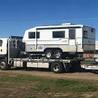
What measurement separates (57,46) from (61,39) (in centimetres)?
69

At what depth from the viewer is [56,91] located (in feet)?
59.2

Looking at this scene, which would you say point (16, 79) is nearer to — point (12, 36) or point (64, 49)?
point (64, 49)

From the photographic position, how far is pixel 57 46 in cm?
2917

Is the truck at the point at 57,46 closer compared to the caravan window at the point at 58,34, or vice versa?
the truck at the point at 57,46

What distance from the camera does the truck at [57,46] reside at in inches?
1120

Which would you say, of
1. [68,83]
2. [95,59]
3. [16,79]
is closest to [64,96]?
[68,83]

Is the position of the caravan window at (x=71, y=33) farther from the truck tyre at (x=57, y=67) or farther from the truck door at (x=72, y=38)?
the truck tyre at (x=57, y=67)

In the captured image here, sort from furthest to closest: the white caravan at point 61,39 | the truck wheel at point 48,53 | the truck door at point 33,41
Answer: the truck door at point 33,41 → the truck wheel at point 48,53 → the white caravan at point 61,39

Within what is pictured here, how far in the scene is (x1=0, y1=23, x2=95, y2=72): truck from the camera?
28453 millimetres

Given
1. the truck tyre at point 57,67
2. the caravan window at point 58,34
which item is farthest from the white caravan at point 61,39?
the truck tyre at point 57,67

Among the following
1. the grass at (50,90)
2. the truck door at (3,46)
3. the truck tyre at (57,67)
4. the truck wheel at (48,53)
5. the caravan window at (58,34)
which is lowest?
the grass at (50,90)

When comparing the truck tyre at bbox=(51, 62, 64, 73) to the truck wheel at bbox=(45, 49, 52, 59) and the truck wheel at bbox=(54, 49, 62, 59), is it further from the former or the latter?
the truck wheel at bbox=(45, 49, 52, 59)

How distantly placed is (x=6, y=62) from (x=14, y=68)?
1.57 metres

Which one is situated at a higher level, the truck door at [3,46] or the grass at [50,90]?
the truck door at [3,46]
